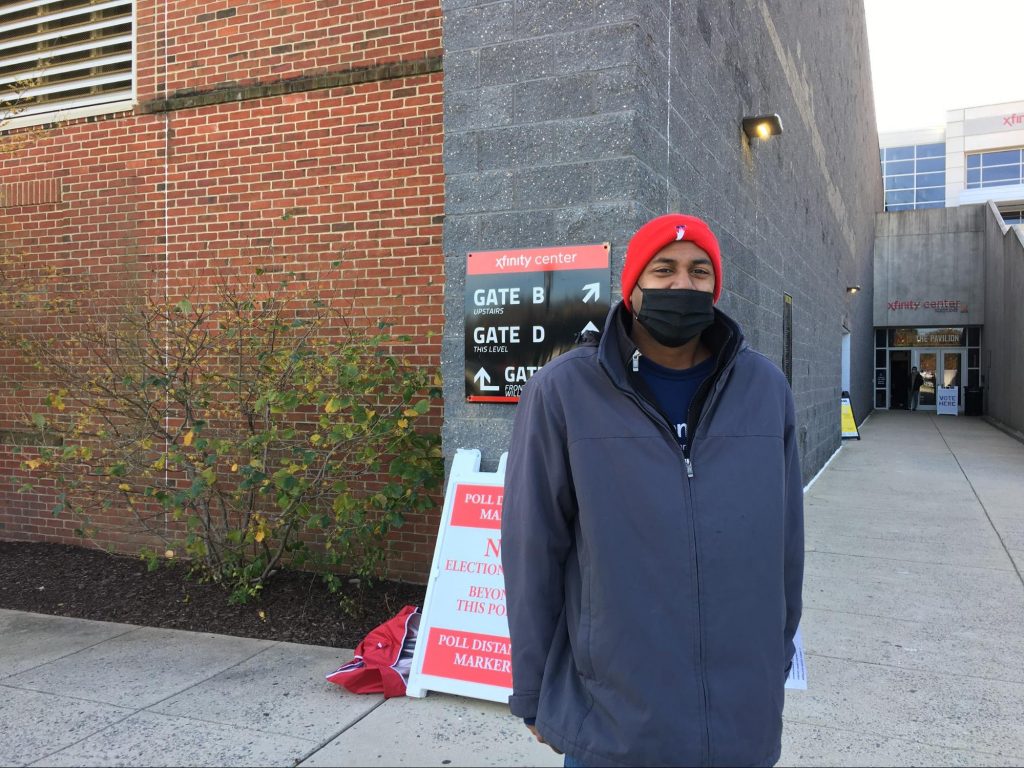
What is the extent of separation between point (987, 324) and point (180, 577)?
1072 inches

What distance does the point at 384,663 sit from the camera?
149 inches

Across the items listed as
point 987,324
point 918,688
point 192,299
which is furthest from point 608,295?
point 987,324

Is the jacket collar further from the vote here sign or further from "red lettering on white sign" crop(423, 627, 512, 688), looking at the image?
"red lettering on white sign" crop(423, 627, 512, 688)

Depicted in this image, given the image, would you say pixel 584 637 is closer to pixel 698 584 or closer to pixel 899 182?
pixel 698 584

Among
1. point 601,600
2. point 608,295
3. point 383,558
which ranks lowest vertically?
point 383,558

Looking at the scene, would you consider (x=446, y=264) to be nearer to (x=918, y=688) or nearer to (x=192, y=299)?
(x=192, y=299)

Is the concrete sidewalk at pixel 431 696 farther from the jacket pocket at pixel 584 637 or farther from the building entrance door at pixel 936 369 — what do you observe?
the building entrance door at pixel 936 369

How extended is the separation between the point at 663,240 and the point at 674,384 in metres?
0.37

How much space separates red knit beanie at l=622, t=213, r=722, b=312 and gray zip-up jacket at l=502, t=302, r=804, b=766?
19cm

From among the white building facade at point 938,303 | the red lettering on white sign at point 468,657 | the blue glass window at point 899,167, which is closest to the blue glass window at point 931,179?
the blue glass window at point 899,167

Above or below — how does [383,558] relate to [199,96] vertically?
below

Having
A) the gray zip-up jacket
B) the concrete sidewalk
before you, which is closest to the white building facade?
the concrete sidewalk

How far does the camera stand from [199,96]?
6.09 meters

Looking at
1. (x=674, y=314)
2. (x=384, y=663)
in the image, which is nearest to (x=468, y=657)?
(x=384, y=663)
